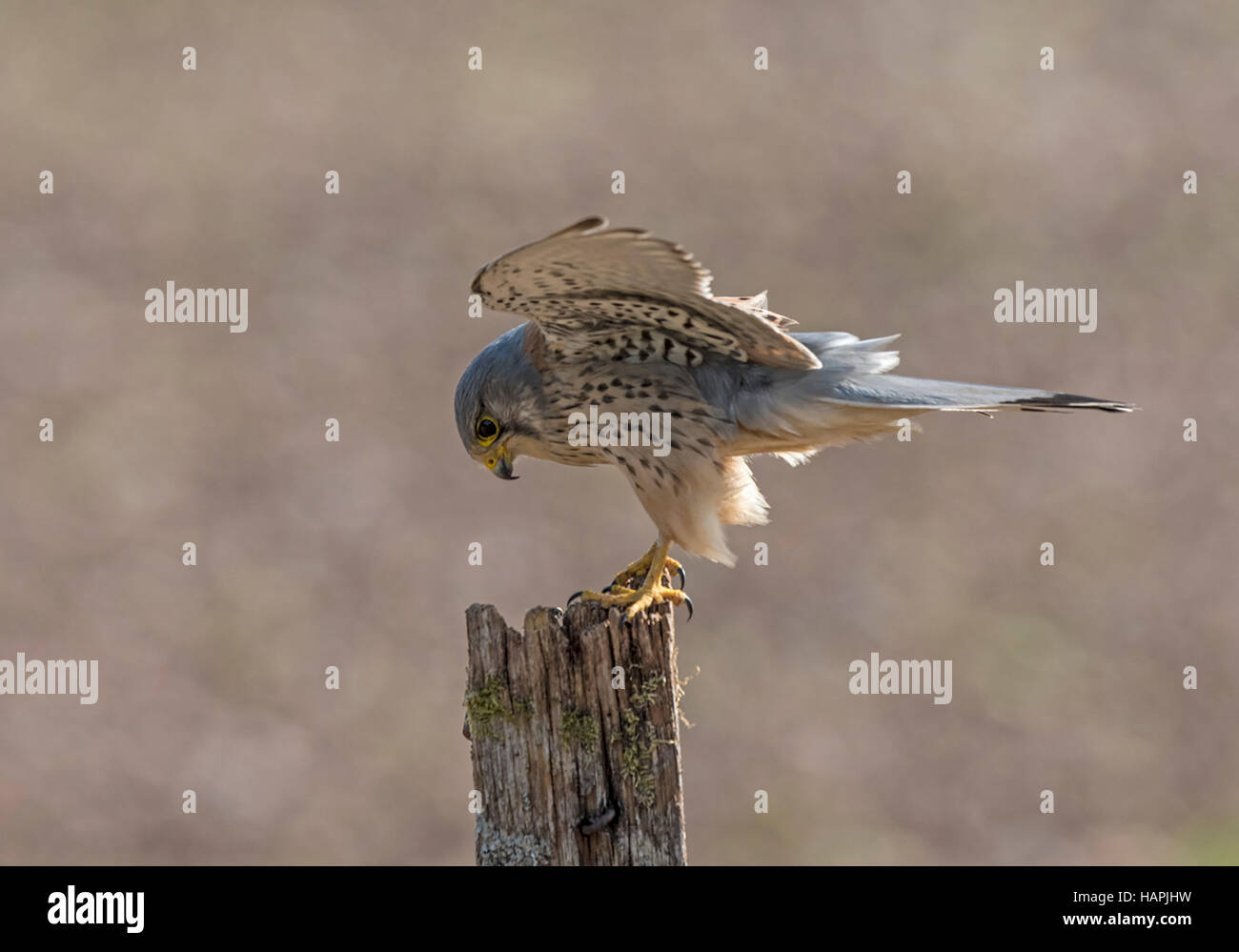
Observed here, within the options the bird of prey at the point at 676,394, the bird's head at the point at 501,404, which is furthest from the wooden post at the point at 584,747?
the bird's head at the point at 501,404

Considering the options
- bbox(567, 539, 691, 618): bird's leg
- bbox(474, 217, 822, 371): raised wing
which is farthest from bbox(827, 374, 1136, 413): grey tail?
bbox(567, 539, 691, 618): bird's leg

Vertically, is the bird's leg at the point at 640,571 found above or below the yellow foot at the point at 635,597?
above

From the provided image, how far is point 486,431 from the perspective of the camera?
5512 millimetres

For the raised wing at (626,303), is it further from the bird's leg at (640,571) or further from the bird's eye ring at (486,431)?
the bird's leg at (640,571)

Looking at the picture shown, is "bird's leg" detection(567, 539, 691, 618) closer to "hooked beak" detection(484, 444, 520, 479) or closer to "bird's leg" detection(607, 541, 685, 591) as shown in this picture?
"bird's leg" detection(607, 541, 685, 591)

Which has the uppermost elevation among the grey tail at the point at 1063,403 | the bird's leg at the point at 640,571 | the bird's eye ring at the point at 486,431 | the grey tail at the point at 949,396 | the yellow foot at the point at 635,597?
the bird's eye ring at the point at 486,431

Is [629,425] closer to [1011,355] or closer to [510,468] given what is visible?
[510,468]

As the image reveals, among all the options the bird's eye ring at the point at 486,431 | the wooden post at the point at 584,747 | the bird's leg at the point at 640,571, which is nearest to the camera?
the wooden post at the point at 584,747

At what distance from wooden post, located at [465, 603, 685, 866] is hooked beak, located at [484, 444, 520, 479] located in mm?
1424

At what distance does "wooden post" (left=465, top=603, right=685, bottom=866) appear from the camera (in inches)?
164

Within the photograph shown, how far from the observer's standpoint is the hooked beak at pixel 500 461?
5.57 m

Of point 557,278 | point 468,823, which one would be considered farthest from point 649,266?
point 468,823

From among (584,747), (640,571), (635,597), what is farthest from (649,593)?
(584,747)

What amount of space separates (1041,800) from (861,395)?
6.30 meters
